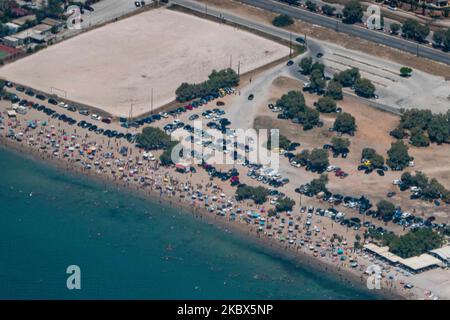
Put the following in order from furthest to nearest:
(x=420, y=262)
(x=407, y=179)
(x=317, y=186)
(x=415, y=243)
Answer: (x=407, y=179) < (x=317, y=186) < (x=415, y=243) < (x=420, y=262)

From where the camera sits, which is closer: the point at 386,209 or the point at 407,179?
the point at 386,209

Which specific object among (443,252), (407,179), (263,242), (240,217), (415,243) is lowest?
(263,242)

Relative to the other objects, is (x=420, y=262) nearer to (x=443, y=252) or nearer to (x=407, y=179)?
(x=443, y=252)

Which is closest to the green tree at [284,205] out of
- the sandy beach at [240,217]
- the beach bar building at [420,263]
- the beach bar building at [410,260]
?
the sandy beach at [240,217]

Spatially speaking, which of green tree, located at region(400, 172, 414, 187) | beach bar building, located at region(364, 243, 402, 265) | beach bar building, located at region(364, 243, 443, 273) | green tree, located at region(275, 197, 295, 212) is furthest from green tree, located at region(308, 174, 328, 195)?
beach bar building, located at region(364, 243, 443, 273)

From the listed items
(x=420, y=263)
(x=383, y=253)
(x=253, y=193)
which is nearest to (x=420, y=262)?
(x=420, y=263)

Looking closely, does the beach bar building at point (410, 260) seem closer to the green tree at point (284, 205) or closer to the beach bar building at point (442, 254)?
the beach bar building at point (442, 254)

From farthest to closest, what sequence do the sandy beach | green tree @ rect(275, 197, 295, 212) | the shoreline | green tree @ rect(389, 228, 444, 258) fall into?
green tree @ rect(275, 197, 295, 212) → green tree @ rect(389, 228, 444, 258) → the sandy beach → the shoreline

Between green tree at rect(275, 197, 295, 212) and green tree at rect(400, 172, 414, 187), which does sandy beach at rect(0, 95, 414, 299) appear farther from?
green tree at rect(400, 172, 414, 187)

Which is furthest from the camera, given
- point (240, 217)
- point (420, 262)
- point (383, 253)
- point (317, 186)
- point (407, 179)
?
point (407, 179)

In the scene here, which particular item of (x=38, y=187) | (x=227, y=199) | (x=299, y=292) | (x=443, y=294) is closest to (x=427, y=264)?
(x=443, y=294)

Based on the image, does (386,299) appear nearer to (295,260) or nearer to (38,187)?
(295,260)
